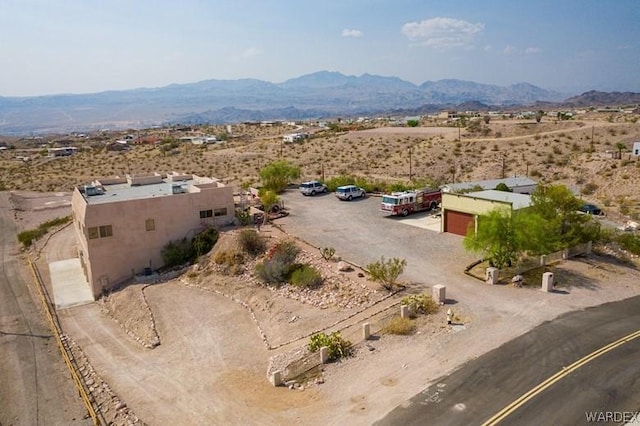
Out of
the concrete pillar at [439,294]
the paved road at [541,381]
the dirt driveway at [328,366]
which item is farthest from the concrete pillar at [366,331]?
the concrete pillar at [439,294]

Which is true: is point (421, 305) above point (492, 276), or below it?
below

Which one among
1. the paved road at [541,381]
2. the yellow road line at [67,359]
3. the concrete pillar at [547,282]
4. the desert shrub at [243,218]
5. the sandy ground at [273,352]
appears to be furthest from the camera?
the desert shrub at [243,218]

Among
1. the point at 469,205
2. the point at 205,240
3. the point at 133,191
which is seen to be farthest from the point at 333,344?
the point at 133,191

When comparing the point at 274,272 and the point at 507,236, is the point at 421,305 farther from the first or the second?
the point at 274,272

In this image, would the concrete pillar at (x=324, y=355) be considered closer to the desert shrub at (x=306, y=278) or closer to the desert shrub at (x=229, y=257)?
the desert shrub at (x=306, y=278)

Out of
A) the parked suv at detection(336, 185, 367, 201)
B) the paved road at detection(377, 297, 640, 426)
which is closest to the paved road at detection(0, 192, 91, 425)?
the paved road at detection(377, 297, 640, 426)

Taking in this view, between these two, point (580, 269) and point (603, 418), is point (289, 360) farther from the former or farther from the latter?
point (580, 269)

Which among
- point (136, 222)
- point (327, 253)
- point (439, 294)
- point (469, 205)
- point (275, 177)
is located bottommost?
point (439, 294)
